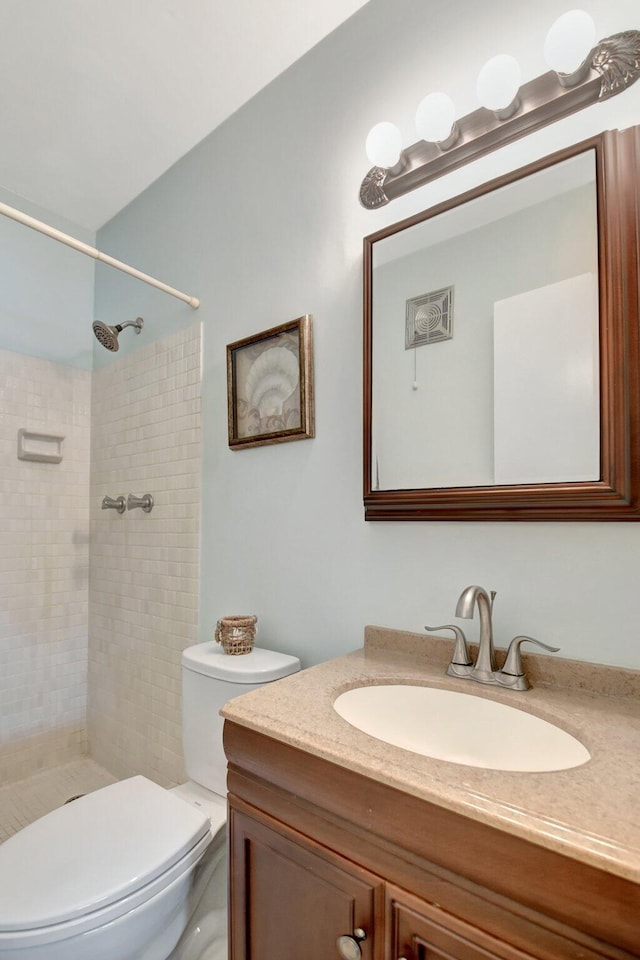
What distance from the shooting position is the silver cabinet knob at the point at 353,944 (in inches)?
27.8

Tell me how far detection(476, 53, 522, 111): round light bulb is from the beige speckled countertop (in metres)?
1.21

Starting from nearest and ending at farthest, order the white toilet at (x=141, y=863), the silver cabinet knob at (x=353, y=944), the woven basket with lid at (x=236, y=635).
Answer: the silver cabinet knob at (x=353, y=944) < the white toilet at (x=141, y=863) < the woven basket with lid at (x=236, y=635)

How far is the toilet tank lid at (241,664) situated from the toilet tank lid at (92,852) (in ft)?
1.07

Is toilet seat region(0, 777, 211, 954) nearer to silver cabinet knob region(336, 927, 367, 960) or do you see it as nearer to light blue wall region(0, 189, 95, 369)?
silver cabinet knob region(336, 927, 367, 960)

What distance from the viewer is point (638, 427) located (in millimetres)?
914

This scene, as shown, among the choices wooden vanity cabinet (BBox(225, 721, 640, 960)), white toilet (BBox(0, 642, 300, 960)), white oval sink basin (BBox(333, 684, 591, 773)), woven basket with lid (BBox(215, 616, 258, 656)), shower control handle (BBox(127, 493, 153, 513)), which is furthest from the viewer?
shower control handle (BBox(127, 493, 153, 513))

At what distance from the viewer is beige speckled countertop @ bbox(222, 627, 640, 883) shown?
1.79 ft

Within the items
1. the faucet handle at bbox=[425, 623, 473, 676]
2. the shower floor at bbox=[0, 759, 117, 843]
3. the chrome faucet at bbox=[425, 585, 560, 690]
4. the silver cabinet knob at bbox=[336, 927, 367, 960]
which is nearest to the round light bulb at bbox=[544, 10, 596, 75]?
the chrome faucet at bbox=[425, 585, 560, 690]

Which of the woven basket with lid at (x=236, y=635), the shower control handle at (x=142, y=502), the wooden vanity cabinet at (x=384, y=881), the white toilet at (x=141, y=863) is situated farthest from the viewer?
the shower control handle at (x=142, y=502)

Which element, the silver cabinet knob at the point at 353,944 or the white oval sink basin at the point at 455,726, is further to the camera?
the white oval sink basin at the point at 455,726

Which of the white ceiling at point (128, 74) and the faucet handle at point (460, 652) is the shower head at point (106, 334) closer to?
the white ceiling at point (128, 74)

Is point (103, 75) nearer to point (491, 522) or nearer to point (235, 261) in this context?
point (235, 261)

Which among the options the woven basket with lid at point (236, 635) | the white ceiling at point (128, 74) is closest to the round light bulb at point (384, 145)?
the white ceiling at point (128, 74)

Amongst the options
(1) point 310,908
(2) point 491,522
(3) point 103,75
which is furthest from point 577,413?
(3) point 103,75
